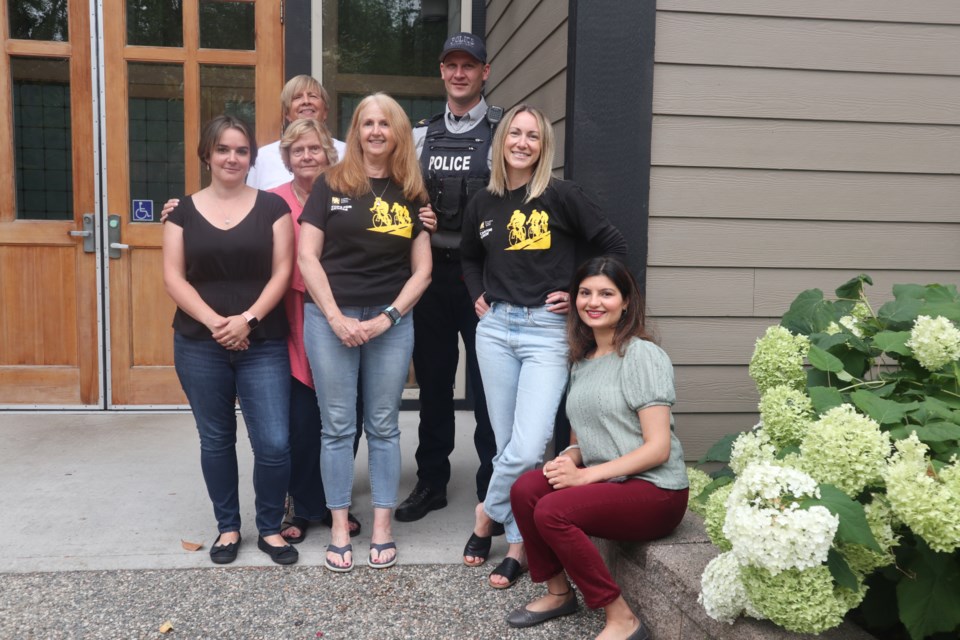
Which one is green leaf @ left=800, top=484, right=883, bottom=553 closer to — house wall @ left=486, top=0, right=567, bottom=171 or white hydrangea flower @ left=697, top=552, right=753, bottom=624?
white hydrangea flower @ left=697, top=552, right=753, bottom=624

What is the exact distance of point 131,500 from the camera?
10.7 feet

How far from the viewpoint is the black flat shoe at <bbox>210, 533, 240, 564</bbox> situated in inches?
107

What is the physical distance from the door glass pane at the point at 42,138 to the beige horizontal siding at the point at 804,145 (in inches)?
127

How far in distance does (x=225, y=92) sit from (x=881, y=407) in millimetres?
3753

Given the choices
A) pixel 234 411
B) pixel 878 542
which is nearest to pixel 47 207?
pixel 234 411

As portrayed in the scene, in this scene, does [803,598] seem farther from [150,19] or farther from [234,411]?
[150,19]

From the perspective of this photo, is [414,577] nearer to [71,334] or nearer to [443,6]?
[71,334]

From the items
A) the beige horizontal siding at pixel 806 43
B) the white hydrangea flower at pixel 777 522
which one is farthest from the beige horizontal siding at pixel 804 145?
the white hydrangea flower at pixel 777 522

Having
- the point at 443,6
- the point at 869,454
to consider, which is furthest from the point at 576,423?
the point at 443,6

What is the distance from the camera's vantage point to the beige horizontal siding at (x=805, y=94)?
3.05 metres

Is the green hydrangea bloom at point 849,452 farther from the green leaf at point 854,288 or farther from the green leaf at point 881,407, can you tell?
the green leaf at point 854,288

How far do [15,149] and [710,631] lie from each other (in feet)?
14.0

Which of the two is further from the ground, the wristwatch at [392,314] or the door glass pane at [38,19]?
the door glass pane at [38,19]

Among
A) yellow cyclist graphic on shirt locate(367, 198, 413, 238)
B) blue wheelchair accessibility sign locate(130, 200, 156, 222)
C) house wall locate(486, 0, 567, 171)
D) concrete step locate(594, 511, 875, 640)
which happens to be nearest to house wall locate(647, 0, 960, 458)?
house wall locate(486, 0, 567, 171)
